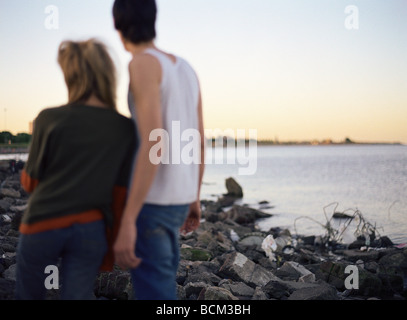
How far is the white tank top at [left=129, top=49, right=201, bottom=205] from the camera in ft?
6.84

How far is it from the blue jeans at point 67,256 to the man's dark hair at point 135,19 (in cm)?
93

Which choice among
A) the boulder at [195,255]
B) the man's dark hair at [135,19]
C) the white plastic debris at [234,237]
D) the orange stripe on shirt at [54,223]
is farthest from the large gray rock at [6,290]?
the white plastic debris at [234,237]

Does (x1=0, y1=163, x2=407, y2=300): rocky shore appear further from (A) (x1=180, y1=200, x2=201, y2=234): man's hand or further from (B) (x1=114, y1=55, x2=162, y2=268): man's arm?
(B) (x1=114, y1=55, x2=162, y2=268): man's arm

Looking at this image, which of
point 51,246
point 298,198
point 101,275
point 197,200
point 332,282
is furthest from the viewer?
point 298,198

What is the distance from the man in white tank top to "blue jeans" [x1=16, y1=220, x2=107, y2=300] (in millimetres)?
138

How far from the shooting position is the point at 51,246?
199 centimetres

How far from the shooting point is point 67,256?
2053mm

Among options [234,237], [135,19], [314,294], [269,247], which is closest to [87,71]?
[135,19]

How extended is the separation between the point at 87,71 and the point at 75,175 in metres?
0.51

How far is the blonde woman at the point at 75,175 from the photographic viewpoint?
6.51 ft

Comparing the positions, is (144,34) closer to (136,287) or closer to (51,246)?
(51,246)

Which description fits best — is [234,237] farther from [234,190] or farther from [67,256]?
[234,190]
